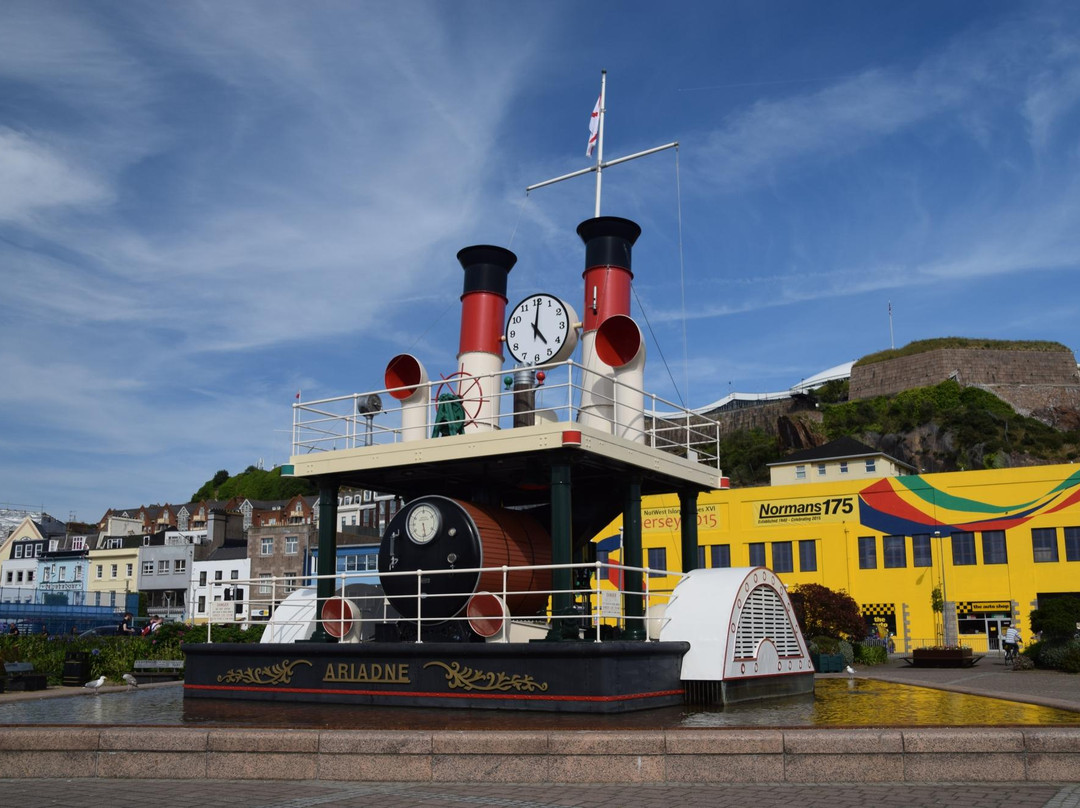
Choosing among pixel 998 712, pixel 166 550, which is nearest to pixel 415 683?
pixel 998 712

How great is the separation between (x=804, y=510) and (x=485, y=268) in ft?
131

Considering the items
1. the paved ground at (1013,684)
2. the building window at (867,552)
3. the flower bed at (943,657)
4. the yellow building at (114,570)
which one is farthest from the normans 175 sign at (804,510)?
the yellow building at (114,570)

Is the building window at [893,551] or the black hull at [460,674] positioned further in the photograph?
the building window at [893,551]

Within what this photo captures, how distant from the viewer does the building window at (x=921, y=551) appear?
1996 inches

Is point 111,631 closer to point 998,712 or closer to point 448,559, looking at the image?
point 448,559

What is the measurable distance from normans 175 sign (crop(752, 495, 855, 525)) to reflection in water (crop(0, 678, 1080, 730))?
→ 3810cm

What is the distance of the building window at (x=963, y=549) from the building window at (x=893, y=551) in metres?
2.53

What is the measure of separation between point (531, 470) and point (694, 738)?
300 inches

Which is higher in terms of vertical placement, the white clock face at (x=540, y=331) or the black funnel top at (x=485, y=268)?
the black funnel top at (x=485, y=268)

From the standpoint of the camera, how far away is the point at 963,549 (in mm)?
49938

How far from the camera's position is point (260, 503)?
124 meters

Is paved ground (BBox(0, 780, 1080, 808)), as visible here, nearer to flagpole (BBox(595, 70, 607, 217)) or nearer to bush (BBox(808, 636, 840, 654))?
flagpole (BBox(595, 70, 607, 217))

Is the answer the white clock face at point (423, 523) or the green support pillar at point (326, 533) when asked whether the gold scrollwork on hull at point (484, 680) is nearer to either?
the white clock face at point (423, 523)

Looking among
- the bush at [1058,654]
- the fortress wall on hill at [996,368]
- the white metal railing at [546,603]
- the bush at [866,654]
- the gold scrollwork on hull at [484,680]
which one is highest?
the fortress wall on hill at [996,368]
